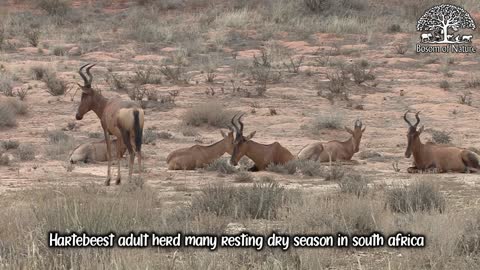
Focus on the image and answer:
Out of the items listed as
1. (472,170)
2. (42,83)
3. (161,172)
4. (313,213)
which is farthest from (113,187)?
(42,83)

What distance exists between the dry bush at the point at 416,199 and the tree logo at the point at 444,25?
93.4 ft

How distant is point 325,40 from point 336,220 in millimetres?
31458

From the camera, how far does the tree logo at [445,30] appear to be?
36400 millimetres

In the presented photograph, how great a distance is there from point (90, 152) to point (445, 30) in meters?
27.7

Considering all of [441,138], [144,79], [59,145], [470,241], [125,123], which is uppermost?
[125,123]

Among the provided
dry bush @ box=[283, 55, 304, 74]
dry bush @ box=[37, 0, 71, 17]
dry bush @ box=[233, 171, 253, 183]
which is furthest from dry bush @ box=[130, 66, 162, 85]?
dry bush @ box=[37, 0, 71, 17]

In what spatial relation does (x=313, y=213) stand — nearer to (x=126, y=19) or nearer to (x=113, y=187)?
(x=113, y=187)

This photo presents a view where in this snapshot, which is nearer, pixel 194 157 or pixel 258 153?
pixel 194 157

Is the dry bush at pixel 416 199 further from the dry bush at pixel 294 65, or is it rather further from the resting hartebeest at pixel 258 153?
the dry bush at pixel 294 65

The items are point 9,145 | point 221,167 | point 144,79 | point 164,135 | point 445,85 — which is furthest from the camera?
point 144,79

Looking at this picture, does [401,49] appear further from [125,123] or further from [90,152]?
[125,123]

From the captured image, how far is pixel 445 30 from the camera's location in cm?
4019

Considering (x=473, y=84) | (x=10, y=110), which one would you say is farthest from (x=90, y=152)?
(x=473, y=84)

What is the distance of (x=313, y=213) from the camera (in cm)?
895
